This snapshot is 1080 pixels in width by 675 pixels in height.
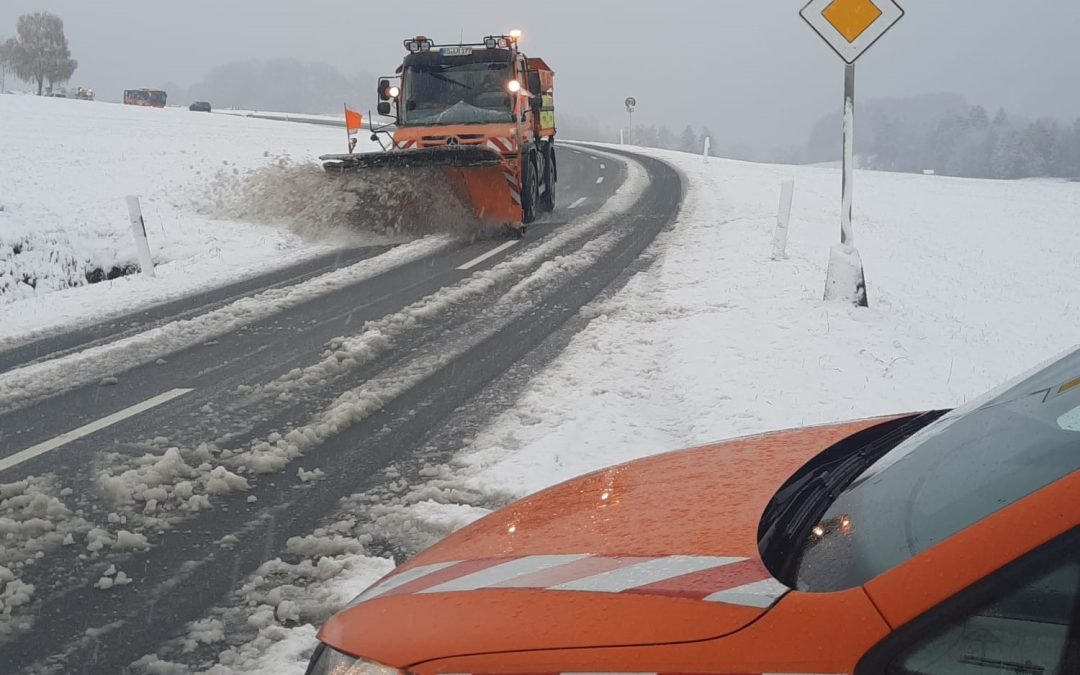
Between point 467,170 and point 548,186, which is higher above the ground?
point 467,170

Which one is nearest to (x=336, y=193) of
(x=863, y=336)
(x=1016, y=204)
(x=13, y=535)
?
(x=863, y=336)

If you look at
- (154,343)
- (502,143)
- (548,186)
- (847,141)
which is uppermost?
(502,143)

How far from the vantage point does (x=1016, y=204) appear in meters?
23.2

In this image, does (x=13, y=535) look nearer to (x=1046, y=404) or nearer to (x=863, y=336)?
(x=1046, y=404)

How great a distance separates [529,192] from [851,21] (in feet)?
24.2

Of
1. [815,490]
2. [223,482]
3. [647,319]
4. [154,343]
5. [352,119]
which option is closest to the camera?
[815,490]

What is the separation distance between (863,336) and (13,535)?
20.0ft

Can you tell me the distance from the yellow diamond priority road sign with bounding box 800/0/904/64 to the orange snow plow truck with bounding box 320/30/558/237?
567cm

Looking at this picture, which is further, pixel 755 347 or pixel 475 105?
pixel 475 105

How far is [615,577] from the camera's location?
5.47 feet

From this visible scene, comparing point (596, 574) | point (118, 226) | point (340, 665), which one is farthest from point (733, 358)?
→ point (118, 226)

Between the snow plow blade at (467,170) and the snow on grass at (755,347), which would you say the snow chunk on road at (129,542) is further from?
the snow plow blade at (467,170)

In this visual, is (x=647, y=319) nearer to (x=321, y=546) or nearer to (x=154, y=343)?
(x=154, y=343)

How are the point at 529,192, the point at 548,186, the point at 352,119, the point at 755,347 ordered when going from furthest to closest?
the point at 548,186 → the point at 352,119 → the point at 529,192 → the point at 755,347
